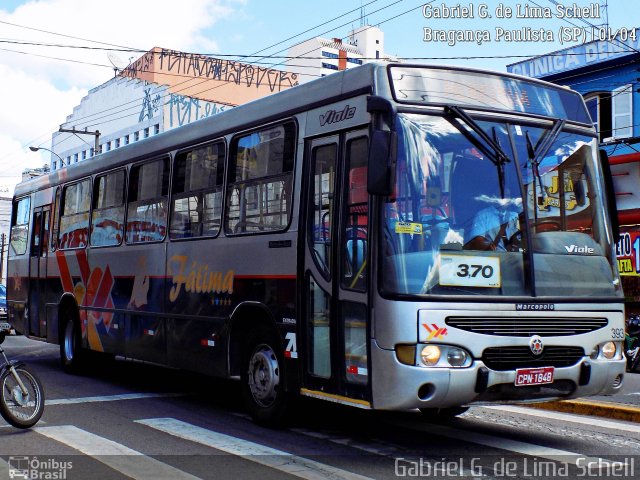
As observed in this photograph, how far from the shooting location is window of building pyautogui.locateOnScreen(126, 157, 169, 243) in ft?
36.8

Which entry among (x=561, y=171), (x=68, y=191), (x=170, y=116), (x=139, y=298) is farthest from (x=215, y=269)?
(x=170, y=116)

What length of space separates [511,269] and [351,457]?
2034 mm

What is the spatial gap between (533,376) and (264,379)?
278cm

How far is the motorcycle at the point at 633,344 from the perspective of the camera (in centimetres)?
1546

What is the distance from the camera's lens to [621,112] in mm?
22312

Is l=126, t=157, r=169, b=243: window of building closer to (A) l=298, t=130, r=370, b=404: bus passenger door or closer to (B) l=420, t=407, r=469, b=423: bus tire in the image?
(A) l=298, t=130, r=370, b=404: bus passenger door

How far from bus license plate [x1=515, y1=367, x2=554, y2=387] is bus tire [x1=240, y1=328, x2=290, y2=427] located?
2.33 meters

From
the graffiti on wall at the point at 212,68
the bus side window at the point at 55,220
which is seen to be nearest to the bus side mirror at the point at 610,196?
the bus side window at the point at 55,220

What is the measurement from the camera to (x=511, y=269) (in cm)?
723

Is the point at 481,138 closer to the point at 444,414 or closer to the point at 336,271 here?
the point at 336,271

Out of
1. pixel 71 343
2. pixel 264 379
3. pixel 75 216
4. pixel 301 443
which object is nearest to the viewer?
pixel 301 443

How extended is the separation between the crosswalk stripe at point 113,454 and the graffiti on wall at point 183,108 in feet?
181

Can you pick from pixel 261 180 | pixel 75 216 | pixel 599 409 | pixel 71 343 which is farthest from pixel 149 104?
pixel 599 409

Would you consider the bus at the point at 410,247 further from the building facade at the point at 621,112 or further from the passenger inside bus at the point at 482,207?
the building facade at the point at 621,112
